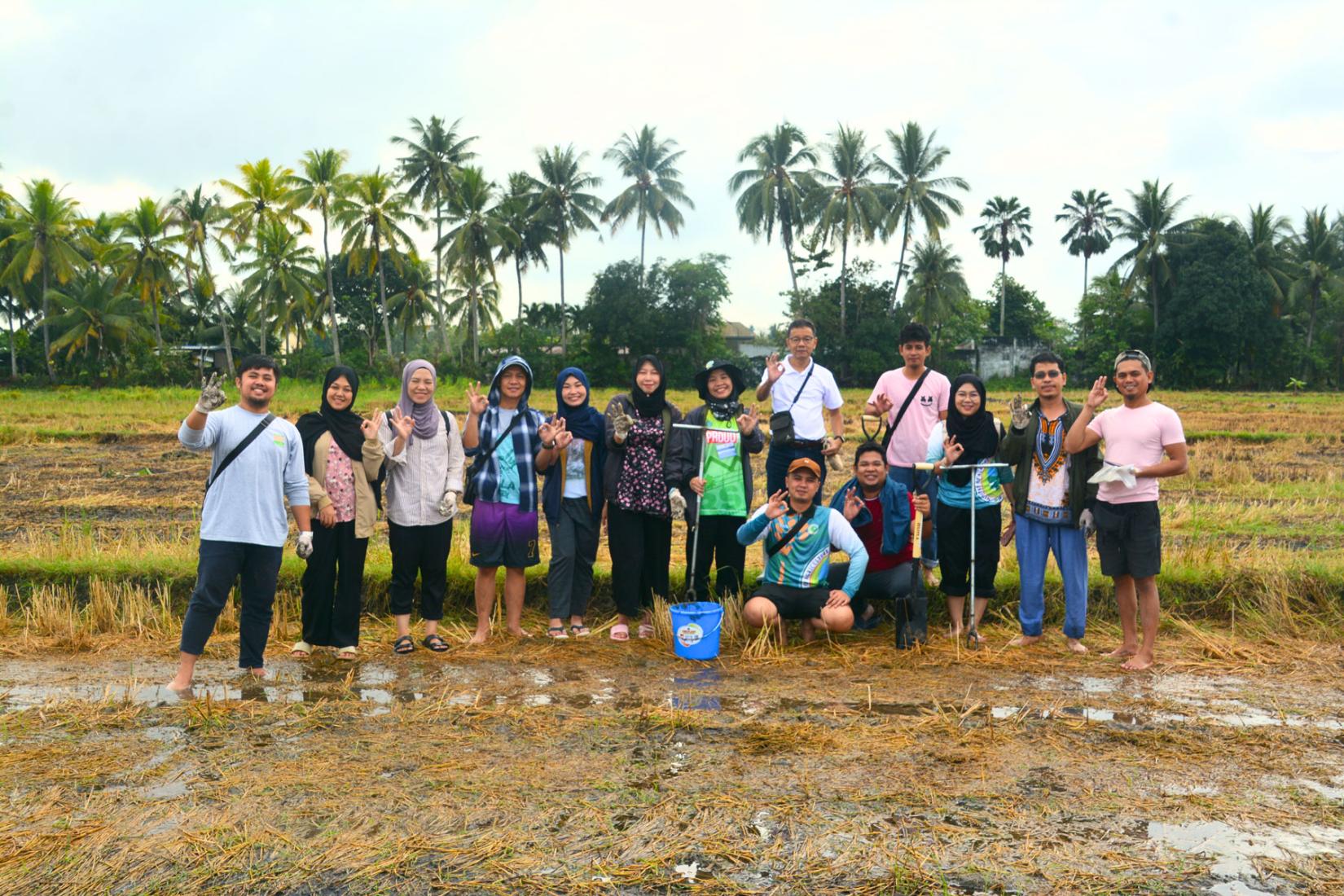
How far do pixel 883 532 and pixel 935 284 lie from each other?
40.1 m

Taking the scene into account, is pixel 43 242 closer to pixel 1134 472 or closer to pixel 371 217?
pixel 371 217

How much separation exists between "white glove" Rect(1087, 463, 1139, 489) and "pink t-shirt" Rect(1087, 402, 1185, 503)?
6 cm

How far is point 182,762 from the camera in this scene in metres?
4.30

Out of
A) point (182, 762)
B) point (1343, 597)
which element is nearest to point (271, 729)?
point (182, 762)

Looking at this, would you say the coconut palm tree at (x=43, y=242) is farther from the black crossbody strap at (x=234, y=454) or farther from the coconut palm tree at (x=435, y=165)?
the black crossbody strap at (x=234, y=454)

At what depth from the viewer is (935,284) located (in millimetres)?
44562

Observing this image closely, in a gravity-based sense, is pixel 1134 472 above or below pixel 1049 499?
above

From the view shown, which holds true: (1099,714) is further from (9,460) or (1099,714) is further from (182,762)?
(9,460)

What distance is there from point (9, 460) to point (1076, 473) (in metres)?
17.1

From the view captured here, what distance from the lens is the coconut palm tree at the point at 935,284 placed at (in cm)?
4453

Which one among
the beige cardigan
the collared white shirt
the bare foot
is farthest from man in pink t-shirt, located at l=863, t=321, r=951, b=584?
the beige cardigan

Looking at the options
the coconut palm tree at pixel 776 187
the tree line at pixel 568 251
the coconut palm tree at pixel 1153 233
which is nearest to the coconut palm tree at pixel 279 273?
the tree line at pixel 568 251

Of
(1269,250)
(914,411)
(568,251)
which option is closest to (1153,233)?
(1269,250)

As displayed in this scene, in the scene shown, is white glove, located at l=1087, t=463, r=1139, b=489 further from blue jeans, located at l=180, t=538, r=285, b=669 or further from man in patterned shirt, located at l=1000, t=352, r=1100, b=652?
blue jeans, located at l=180, t=538, r=285, b=669
